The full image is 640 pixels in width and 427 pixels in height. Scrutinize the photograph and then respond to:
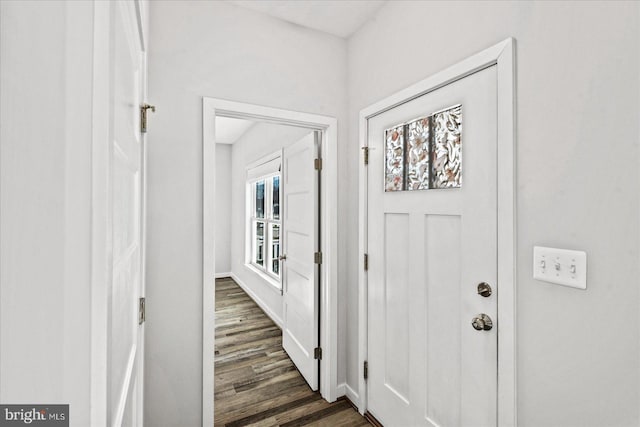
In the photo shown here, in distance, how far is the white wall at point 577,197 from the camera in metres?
0.89

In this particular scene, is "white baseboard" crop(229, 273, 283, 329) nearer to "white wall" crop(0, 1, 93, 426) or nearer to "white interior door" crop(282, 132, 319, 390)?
"white interior door" crop(282, 132, 319, 390)

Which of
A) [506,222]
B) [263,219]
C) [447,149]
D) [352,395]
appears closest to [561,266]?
[506,222]

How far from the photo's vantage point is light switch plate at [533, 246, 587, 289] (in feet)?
3.24

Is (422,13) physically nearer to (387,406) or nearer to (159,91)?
(159,91)

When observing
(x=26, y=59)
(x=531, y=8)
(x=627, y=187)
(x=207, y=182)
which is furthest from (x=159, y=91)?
(x=627, y=187)

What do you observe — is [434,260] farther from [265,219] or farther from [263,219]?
[263,219]

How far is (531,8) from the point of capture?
1120 mm

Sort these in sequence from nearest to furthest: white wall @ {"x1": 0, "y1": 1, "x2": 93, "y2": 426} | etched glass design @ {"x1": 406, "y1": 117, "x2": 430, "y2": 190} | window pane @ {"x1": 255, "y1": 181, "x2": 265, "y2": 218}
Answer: white wall @ {"x1": 0, "y1": 1, "x2": 93, "y2": 426} → etched glass design @ {"x1": 406, "y1": 117, "x2": 430, "y2": 190} → window pane @ {"x1": 255, "y1": 181, "x2": 265, "y2": 218}

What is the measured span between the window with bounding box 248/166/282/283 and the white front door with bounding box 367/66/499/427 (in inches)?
85.5

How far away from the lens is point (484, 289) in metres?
1.28

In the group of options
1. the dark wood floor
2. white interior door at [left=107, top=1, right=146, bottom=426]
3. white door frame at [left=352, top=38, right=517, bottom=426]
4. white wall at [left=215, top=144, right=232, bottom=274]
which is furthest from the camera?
white wall at [left=215, top=144, right=232, bottom=274]

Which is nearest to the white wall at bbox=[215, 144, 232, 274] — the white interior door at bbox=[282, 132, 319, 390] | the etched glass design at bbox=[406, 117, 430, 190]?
the white interior door at bbox=[282, 132, 319, 390]

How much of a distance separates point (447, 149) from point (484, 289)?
67 cm

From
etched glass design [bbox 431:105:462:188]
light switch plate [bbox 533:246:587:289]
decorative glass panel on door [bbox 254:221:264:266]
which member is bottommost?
decorative glass panel on door [bbox 254:221:264:266]
